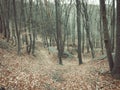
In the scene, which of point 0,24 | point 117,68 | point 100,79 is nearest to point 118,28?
point 117,68

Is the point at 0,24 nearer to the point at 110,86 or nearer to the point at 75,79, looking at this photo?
the point at 75,79

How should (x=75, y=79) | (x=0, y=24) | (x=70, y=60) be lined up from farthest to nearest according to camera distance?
(x=70, y=60) → (x=0, y=24) → (x=75, y=79)

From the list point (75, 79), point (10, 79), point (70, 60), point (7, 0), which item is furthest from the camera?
point (70, 60)

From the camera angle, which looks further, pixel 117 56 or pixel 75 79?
pixel 75 79

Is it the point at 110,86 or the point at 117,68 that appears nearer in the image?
the point at 110,86

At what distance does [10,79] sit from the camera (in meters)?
7.83

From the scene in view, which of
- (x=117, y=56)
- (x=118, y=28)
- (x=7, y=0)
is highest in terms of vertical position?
(x=7, y=0)

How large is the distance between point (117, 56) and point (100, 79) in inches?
55.4

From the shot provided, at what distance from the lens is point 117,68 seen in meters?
8.98

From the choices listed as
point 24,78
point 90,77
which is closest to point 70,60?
point 90,77

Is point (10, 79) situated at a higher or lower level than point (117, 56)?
lower

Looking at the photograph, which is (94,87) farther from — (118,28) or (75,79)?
(118,28)

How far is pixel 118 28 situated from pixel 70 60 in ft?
54.2

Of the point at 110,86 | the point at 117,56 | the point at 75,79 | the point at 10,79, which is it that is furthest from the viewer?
the point at 75,79
